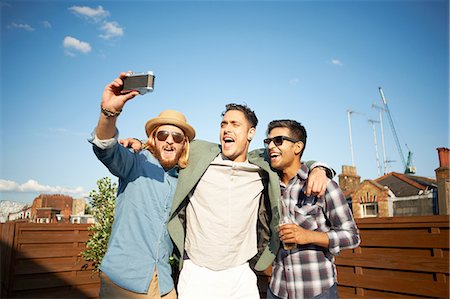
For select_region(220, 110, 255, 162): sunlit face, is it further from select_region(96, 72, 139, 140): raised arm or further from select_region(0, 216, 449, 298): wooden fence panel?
select_region(0, 216, 449, 298): wooden fence panel

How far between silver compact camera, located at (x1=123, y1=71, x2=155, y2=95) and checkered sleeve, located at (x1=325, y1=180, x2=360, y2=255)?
4.90ft

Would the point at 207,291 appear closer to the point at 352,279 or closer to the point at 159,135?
the point at 159,135

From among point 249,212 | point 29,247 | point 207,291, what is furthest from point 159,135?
point 29,247

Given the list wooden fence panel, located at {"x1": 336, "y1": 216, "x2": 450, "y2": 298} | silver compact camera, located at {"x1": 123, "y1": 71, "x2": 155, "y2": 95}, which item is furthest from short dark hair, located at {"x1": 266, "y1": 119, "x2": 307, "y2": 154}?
wooden fence panel, located at {"x1": 336, "y1": 216, "x2": 450, "y2": 298}

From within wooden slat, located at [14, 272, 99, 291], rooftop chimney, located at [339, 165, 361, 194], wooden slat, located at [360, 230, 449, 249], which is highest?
rooftop chimney, located at [339, 165, 361, 194]

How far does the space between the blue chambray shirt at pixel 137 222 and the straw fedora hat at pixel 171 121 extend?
10.3 inches

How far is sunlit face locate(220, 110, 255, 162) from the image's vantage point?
285 centimetres

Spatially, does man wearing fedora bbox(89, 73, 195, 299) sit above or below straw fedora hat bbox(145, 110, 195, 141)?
below

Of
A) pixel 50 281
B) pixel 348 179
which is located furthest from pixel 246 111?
pixel 348 179

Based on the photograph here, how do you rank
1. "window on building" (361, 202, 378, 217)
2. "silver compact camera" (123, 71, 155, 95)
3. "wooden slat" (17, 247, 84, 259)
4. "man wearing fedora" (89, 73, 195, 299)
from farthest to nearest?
"window on building" (361, 202, 378, 217)
"wooden slat" (17, 247, 84, 259)
"man wearing fedora" (89, 73, 195, 299)
"silver compact camera" (123, 71, 155, 95)

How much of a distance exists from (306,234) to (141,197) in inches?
47.2

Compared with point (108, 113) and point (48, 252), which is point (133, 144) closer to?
point (108, 113)

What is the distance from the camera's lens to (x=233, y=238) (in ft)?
8.41

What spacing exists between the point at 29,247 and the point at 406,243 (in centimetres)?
586
